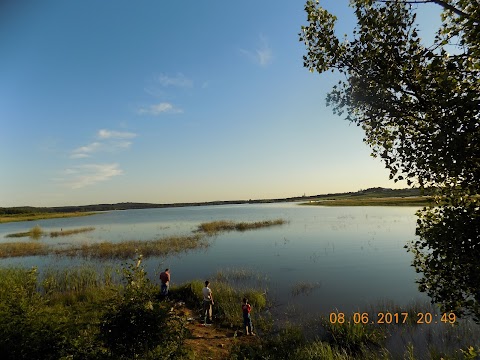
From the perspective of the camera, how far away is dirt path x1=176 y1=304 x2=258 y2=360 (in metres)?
14.1

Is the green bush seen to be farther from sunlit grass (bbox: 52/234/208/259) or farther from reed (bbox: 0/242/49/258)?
reed (bbox: 0/242/49/258)

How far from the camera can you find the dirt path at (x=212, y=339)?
555 inches

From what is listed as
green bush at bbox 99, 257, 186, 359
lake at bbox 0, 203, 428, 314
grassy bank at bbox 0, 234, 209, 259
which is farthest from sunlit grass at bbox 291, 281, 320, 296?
grassy bank at bbox 0, 234, 209, 259

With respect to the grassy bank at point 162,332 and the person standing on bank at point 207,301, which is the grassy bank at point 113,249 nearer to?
the grassy bank at point 162,332

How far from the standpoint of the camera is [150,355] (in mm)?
10680

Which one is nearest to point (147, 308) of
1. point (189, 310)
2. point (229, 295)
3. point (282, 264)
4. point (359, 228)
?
point (189, 310)

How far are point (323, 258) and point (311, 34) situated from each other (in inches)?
1189

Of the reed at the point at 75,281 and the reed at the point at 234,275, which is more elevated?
the reed at the point at 75,281

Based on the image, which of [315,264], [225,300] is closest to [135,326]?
[225,300]

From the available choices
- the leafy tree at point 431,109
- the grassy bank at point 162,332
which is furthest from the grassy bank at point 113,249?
the leafy tree at point 431,109

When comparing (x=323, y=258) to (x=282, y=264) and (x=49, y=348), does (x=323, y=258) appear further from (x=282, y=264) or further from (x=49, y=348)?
(x=49, y=348)

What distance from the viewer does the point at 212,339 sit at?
15930mm
